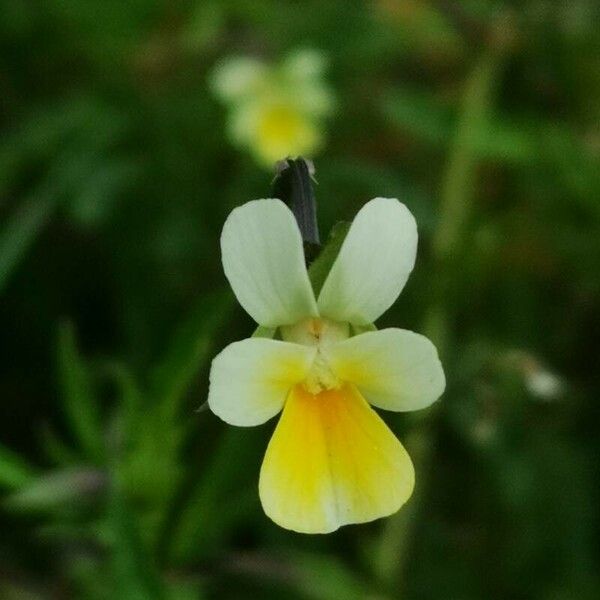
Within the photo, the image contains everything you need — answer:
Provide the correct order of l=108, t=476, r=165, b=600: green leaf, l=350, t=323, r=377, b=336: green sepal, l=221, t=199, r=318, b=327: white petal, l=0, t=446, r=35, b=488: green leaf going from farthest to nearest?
l=0, t=446, r=35, b=488: green leaf → l=108, t=476, r=165, b=600: green leaf → l=350, t=323, r=377, b=336: green sepal → l=221, t=199, r=318, b=327: white petal

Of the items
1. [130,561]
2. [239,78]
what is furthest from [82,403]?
[239,78]

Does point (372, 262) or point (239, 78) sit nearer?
point (372, 262)

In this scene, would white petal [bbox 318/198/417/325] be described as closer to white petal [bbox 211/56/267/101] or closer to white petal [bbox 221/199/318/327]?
white petal [bbox 221/199/318/327]

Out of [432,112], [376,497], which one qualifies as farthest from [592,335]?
[376,497]

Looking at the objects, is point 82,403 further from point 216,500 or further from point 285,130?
point 285,130

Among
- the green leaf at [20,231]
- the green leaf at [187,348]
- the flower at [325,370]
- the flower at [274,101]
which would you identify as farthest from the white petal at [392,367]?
the flower at [274,101]

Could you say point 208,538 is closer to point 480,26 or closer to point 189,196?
point 189,196

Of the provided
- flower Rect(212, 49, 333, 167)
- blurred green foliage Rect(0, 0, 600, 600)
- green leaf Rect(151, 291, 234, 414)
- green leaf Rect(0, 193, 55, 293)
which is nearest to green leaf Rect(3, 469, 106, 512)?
blurred green foliage Rect(0, 0, 600, 600)
